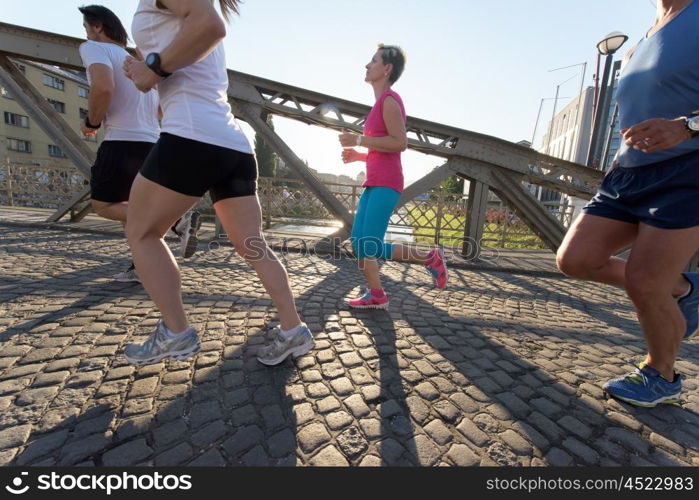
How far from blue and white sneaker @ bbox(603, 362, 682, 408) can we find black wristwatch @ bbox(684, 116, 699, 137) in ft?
3.82

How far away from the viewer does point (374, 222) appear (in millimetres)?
2549

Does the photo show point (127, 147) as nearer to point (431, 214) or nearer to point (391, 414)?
point (391, 414)

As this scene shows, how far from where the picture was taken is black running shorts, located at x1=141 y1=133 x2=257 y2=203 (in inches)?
55.4

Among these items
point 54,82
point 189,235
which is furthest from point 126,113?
point 54,82

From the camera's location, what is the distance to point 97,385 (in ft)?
5.08

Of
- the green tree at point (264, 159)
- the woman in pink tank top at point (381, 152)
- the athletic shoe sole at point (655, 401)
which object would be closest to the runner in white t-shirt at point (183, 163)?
the woman in pink tank top at point (381, 152)

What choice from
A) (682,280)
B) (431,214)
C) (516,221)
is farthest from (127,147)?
(516,221)

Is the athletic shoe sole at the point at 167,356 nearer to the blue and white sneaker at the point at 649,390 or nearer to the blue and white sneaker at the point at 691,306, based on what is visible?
the blue and white sneaker at the point at 649,390

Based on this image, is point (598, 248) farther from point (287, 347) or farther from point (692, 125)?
point (287, 347)

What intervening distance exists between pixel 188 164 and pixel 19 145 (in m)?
43.5

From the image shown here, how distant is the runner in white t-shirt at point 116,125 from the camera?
8.21 feet

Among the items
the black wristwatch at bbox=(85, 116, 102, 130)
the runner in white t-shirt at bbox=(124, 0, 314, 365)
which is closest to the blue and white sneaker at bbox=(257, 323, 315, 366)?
the runner in white t-shirt at bbox=(124, 0, 314, 365)

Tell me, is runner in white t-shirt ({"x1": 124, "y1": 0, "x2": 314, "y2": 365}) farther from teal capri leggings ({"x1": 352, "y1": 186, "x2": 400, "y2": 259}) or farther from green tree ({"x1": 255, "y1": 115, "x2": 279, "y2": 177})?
green tree ({"x1": 255, "y1": 115, "x2": 279, "y2": 177})

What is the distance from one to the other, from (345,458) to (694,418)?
1763 mm
